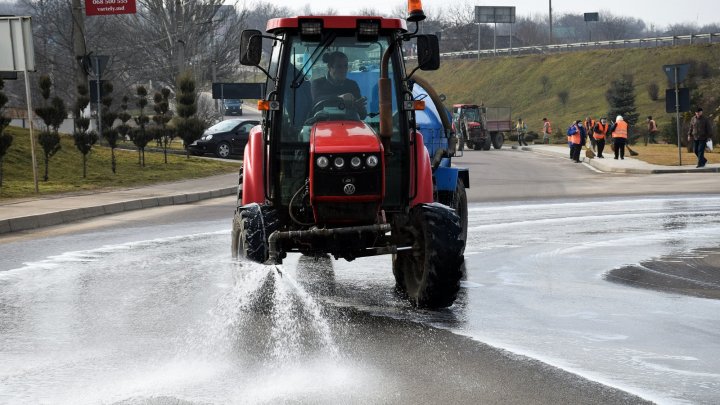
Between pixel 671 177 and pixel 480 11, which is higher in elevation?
pixel 480 11

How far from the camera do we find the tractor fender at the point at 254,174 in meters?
10.4

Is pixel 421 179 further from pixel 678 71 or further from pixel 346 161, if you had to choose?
pixel 678 71

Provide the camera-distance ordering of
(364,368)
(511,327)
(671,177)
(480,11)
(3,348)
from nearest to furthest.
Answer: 1. (364,368)
2. (3,348)
3. (511,327)
4. (671,177)
5. (480,11)

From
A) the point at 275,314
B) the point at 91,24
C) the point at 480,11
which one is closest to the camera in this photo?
the point at 275,314

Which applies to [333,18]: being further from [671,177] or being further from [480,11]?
[480,11]

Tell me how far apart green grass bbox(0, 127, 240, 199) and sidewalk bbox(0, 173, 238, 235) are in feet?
3.29

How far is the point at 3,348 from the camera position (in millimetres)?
8133

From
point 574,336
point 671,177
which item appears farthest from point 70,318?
point 671,177

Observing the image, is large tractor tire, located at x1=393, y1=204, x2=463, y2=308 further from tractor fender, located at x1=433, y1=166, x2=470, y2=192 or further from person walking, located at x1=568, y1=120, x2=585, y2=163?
person walking, located at x1=568, y1=120, x2=585, y2=163

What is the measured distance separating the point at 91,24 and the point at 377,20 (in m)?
68.6

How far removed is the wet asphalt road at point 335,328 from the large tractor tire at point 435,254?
0.60 ft

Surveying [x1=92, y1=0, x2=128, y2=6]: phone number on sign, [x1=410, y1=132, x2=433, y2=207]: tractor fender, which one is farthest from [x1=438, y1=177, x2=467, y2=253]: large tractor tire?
[x1=92, y1=0, x2=128, y2=6]: phone number on sign

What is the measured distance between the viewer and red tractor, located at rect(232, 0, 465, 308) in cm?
935

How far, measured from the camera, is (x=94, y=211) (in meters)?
20.0
